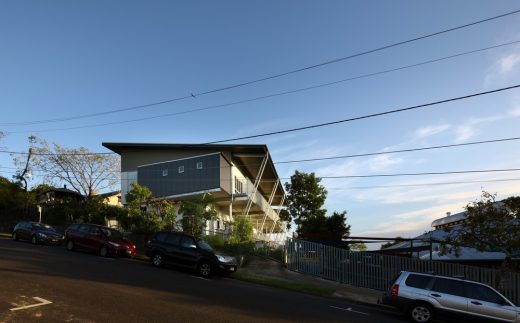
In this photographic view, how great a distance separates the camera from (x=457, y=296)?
1361cm

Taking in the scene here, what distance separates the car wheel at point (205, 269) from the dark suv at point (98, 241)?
536cm

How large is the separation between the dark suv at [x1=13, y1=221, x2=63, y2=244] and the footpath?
459 inches

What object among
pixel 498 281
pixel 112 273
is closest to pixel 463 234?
pixel 498 281

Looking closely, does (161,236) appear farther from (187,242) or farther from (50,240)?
(50,240)

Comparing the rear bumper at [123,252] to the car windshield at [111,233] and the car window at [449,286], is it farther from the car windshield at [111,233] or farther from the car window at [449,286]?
the car window at [449,286]

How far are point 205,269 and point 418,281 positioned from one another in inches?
337

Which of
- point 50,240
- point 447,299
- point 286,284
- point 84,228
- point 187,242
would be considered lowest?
point 286,284

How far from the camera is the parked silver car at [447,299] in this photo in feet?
43.1

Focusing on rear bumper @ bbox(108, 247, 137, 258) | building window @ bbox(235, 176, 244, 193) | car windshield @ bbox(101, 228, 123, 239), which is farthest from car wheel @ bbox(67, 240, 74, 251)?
building window @ bbox(235, 176, 244, 193)

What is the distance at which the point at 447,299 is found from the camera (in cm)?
1359

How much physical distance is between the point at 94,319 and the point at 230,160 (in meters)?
26.3

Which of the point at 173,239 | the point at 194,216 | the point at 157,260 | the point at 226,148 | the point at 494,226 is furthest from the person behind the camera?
the point at 226,148

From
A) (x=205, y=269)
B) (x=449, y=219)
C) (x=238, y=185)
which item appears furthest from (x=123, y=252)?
(x=449, y=219)

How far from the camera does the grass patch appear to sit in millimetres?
17931
